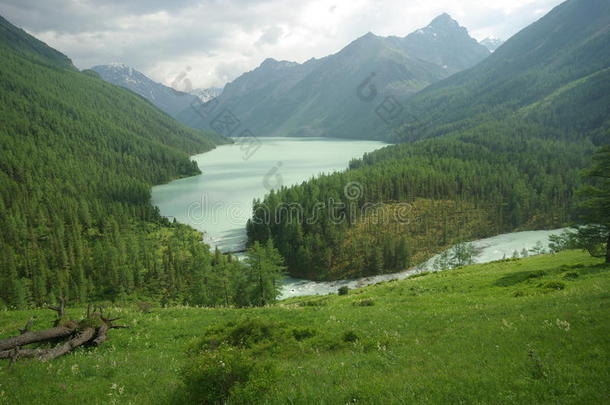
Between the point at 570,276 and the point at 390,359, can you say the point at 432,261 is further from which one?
the point at 390,359

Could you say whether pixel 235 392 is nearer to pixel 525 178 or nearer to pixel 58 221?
pixel 58 221

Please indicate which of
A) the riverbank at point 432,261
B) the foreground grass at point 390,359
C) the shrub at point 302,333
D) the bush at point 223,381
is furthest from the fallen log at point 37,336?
the riverbank at point 432,261

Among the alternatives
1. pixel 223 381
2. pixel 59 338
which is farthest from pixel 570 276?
pixel 59 338

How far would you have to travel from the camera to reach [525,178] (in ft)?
595

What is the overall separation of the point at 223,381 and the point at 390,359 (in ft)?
23.5

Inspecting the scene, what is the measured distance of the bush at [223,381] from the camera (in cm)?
1191

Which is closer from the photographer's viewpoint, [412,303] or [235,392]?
[235,392]

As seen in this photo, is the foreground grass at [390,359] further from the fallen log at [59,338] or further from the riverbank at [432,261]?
the riverbank at [432,261]

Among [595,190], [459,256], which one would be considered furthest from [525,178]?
[595,190]

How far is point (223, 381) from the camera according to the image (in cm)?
1227

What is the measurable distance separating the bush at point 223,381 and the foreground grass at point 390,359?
1.75 feet

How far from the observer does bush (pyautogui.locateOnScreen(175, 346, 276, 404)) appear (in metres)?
11.9

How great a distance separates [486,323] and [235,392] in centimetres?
1370

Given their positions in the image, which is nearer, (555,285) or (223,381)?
(223,381)
